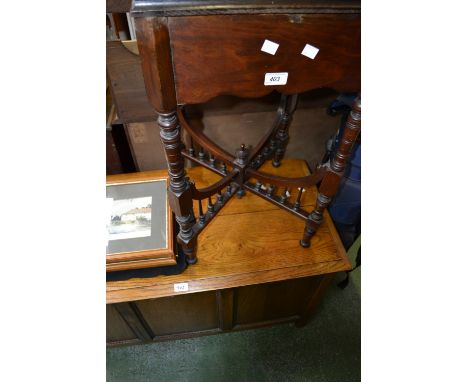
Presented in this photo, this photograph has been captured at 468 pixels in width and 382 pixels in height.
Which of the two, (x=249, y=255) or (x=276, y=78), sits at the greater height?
(x=276, y=78)

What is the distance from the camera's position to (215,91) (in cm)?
54

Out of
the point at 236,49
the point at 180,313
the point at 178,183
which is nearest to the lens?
the point at 236,49

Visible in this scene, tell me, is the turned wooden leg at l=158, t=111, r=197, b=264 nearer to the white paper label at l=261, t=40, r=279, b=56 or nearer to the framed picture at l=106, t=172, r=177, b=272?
the framed picture at l=106, t=172, r=177, b=272

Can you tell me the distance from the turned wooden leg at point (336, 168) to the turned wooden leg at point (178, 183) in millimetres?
336

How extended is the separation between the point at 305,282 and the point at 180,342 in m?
0.66

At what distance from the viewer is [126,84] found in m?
0.97

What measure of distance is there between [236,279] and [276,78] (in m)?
0.61

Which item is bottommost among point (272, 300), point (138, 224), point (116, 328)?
point (116, 328)

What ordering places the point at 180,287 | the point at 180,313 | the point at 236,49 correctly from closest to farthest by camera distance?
the point at 236,49
the point at 180,287
the point at 180,313

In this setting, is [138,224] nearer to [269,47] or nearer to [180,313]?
[180,313]

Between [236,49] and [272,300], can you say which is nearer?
[236,49]

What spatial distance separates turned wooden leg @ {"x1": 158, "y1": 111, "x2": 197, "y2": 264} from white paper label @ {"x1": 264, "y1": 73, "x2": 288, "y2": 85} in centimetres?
17

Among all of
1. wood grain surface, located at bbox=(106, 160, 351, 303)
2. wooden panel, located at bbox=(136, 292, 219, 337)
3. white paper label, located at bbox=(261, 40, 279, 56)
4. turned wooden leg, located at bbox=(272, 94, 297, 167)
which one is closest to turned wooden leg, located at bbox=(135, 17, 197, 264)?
white paper label, located at bbox=(261, 40, 279, 56)

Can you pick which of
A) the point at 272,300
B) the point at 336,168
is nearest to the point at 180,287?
the point at 272,300
